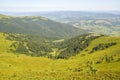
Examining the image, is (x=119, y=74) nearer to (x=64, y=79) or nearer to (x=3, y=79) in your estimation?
(x=64, y=79)

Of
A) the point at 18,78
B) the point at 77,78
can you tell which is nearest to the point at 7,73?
the point at 18,78

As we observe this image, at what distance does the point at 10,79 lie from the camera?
163750 millimetres

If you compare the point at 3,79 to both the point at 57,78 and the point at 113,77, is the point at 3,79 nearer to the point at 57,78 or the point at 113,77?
the point at 57,78

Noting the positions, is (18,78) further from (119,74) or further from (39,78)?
(119,74)

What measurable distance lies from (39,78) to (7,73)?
3664cm

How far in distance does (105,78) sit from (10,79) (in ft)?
207

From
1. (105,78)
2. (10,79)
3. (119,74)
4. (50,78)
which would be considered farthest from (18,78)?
(119,74)

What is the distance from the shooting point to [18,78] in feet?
553

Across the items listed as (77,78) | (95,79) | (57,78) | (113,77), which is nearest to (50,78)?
(57,78)

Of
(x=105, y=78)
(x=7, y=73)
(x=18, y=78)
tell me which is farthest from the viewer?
(x=7, y=73)

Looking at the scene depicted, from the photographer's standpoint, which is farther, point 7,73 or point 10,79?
point 7,73

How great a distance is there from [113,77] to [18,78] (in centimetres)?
6441

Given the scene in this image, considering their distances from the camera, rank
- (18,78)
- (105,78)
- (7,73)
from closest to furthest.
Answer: (105,78)
(18,78)
(7,73)

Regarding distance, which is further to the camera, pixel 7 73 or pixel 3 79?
pixel 7 73
